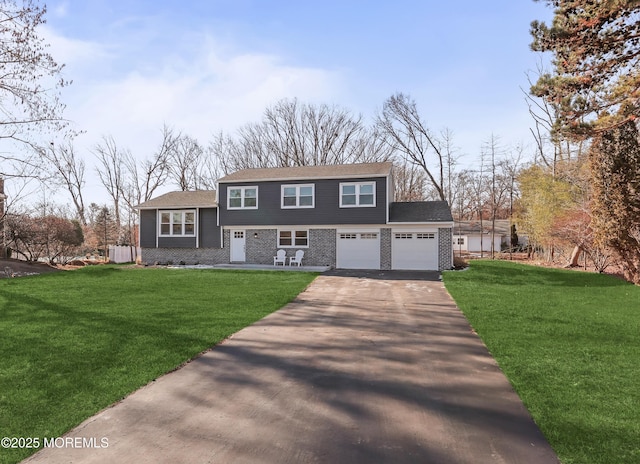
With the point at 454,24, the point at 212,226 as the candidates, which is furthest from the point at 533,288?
the point at 212,226

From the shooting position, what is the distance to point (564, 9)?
7.51 meters

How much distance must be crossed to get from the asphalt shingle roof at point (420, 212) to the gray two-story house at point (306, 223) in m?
0.05

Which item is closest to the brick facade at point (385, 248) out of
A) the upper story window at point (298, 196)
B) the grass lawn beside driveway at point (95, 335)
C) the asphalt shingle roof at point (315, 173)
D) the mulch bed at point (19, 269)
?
the asphalt shingle roof at point (315, 173)

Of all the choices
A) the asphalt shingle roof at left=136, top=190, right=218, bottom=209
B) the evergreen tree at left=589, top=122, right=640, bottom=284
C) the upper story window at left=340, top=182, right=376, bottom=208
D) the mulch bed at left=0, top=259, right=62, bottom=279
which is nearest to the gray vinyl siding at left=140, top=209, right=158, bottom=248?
the asphalt shingle roof at left=136, top=190, right=218, bottom=209

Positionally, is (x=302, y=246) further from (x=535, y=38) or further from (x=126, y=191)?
(x=126, y=191)

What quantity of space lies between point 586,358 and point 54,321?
906 centimetres

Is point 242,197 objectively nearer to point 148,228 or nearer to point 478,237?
point 148,228

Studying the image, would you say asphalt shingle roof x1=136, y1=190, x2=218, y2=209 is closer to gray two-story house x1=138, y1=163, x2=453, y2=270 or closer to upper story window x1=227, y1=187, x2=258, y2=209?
gray two-story house x1=138, y1=163, x2=453, y2=270

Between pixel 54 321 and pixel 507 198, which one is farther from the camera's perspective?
pixel 507 198

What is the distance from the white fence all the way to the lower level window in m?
12.3

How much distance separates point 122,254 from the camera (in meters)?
26.2

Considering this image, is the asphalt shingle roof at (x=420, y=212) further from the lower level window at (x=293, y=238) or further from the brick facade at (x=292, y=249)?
the lower level window at (x=293, y=238)

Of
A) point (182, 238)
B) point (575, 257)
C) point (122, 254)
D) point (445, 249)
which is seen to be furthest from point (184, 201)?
point (575, 257)

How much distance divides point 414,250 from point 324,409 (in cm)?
1519
